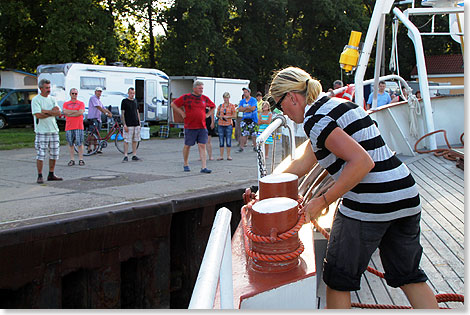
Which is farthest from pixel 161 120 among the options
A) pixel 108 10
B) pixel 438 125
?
pixel 438 125

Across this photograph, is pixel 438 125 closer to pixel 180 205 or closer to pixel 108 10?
pixel 180 205

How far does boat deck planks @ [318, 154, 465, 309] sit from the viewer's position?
3465 millimetres

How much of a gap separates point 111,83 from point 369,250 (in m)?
22.8

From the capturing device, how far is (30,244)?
4840 millimetres

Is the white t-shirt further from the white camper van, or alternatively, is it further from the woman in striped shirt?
the white camper van

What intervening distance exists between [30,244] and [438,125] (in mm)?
7606

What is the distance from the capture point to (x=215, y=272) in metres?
1.40

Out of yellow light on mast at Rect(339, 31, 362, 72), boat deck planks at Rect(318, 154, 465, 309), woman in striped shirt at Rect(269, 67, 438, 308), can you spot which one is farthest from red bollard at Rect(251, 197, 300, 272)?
yellow light on mast at Rect(339, 31, 362, 72)

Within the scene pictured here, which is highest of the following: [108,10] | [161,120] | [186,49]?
[108,10]

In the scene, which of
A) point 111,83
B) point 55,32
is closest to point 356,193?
point 111,83

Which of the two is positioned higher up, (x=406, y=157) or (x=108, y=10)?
(x=108, y=10)

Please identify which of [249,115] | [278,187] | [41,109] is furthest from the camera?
[249,115]

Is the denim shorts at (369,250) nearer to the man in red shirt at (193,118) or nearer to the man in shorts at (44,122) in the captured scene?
the man in shorts at (44,122)

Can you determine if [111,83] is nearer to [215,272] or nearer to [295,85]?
[295,85]
